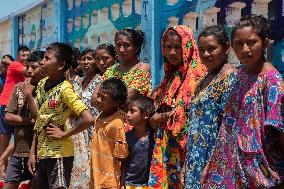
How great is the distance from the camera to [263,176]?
2.79 m

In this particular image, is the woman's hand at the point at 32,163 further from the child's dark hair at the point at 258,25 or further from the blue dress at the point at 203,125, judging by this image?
the child's dark hair at the point at 258,25

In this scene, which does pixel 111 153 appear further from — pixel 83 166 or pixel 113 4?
pixel 113 4

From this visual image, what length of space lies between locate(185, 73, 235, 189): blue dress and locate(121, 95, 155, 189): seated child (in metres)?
0.59

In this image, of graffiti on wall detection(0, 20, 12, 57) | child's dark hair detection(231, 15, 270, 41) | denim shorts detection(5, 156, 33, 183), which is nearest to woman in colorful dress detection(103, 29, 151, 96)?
denim shorts detection(5, 156, 33, 183)

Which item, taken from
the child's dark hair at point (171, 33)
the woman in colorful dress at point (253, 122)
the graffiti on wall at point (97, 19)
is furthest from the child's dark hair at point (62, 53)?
the graffiti on wall at point (97, 19)

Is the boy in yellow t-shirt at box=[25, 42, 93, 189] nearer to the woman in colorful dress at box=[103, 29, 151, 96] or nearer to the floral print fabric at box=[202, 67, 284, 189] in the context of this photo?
the woman in colorful dress at box=[103, 29, 151, 96]

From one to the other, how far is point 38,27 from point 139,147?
6477mm

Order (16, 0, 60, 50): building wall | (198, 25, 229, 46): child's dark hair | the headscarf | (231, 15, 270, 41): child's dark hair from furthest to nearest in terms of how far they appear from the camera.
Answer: (16, 0, 60, 50): building wall → the headscarf → (198, 25, 229, 46): child's dark hair → (231, 15, 270, 41): child's dark hair

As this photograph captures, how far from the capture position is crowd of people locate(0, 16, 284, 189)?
9.36ft

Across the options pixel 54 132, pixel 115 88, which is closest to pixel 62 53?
pixel 115 88

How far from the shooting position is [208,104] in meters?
3.27

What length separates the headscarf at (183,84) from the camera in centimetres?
360

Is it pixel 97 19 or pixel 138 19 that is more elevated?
pixel 97 19

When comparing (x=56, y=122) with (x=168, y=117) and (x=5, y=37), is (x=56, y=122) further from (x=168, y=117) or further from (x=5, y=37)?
(x=5, y=37)
